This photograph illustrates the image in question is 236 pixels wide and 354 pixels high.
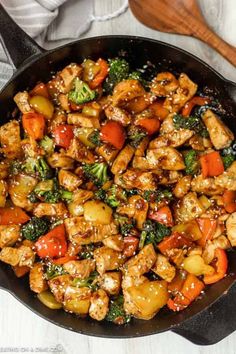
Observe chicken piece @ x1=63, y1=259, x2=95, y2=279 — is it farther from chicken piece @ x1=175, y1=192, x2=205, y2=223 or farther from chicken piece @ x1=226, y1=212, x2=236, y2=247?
chicken piece @ x1=226, y1=212, x2=236, y2=247

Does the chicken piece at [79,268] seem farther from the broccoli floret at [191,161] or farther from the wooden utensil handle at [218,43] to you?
the wooden utensil handle at [218,43]

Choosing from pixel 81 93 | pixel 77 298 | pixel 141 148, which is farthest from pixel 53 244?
pixel 81 93

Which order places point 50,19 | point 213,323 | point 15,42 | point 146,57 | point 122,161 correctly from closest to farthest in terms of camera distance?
point 15,42, point 213,323, point 122,161, point 146,57, point 50,19

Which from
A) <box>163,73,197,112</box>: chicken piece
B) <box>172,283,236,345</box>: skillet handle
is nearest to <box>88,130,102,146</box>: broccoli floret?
<box>163,73,197,112</box>: chicken piece

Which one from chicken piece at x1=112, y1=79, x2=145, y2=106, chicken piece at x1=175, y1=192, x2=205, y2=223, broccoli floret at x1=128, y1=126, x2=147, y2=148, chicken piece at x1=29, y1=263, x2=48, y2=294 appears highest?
chicken piece at x1=112, y1=79, x2=145, y2=106

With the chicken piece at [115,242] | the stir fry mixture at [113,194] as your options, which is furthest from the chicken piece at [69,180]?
the chicken piece at [115,242]

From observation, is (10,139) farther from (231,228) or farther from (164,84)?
(231,228)
